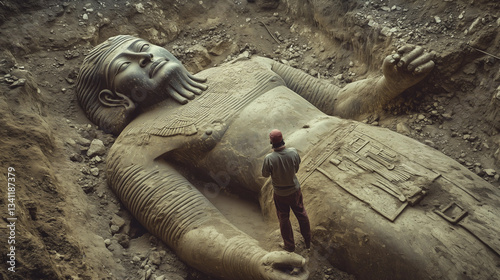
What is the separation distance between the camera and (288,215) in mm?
2945

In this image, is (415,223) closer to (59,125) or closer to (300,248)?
(300,248)

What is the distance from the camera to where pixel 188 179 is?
13.3 feet

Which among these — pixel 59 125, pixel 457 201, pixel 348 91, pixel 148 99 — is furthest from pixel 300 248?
pixel 59 125

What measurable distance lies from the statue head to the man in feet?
5.37

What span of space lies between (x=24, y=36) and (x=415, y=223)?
15.9 ft

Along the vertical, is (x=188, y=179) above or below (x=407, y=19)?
below

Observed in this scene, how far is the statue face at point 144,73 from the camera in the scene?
4.08m

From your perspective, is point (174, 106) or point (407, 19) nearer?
point (174, 106)

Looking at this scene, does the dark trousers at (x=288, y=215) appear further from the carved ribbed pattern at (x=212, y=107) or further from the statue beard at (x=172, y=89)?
the statue beard at (x=172, y=89)

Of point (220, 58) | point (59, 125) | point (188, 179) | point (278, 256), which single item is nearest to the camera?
point (278, 256)

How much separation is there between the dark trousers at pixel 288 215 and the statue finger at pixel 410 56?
5.22ft

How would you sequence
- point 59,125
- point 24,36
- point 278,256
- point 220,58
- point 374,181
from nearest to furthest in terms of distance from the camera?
point 278,256 → point 374,181 → point 59,125 → point 24,36 → point 220,58

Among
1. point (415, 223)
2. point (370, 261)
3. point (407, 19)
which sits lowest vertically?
point (370, 261)

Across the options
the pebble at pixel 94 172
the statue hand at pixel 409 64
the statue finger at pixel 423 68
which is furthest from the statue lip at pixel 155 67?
the statue finger at pixel 423 68
